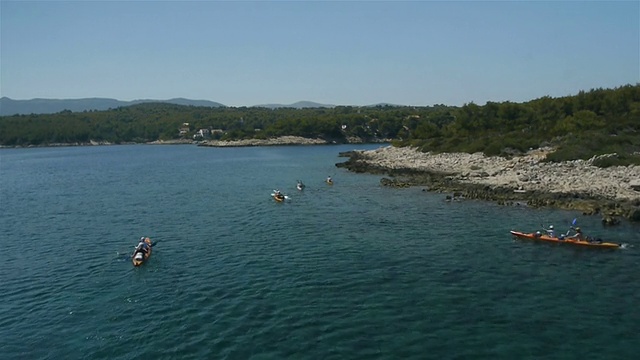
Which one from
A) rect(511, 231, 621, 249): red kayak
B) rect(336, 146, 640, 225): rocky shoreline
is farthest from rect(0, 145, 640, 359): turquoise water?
rect(336, 146, 640, 225): rocky shoreline

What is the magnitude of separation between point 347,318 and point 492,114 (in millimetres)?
91923

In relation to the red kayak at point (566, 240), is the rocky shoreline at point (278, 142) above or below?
above

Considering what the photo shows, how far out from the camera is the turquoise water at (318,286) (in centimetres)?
1878

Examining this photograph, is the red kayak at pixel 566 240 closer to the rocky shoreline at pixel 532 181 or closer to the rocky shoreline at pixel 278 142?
the rocky shoreline at pixel 532 181

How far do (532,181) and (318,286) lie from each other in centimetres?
3465

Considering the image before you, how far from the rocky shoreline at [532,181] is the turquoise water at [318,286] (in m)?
2.95

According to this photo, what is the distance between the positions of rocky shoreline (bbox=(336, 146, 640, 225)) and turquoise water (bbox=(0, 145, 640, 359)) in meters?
2.95

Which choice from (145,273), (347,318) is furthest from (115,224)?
(347,318)

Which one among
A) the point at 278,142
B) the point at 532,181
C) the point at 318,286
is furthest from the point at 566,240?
the point at 278,142

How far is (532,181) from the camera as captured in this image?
50844mm

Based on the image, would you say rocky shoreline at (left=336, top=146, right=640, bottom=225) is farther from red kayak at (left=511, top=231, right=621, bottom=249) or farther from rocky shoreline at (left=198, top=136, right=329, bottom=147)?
rocky shoreline at (left=198, top=136, right=329, bottom=147)

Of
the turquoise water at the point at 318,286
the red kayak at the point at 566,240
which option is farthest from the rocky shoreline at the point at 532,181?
the red kayak at the point at 566,240

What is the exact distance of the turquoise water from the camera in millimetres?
18781

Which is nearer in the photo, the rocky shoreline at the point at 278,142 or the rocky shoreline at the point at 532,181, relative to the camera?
the rocky shoreline at the point at 532,181
